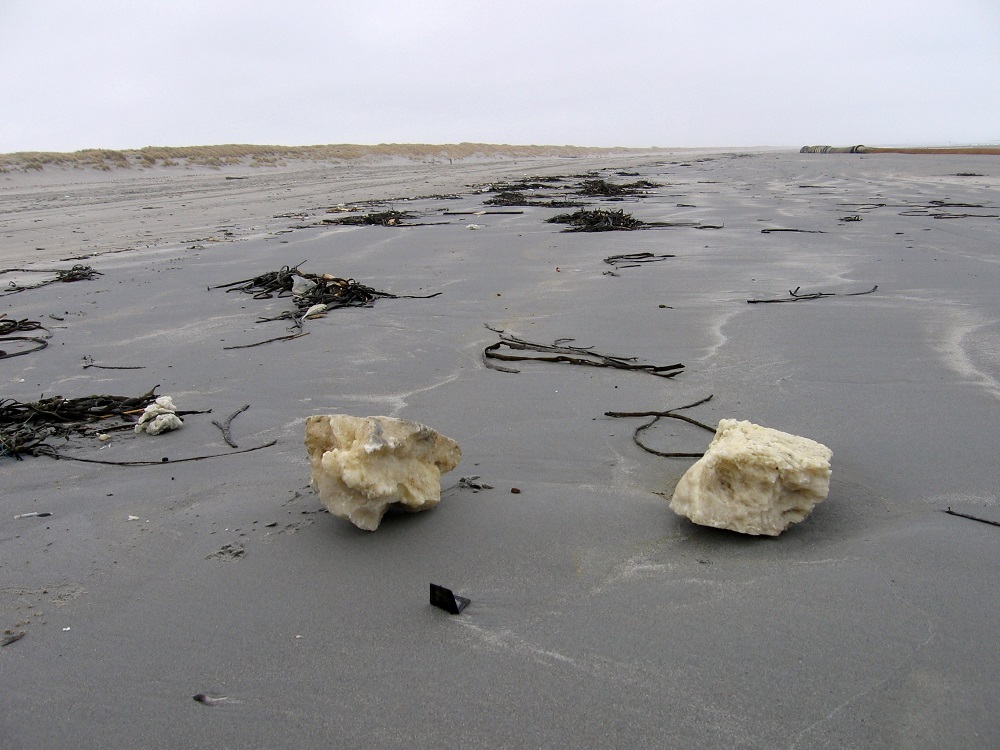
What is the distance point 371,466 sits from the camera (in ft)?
6.61

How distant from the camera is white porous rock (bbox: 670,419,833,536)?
1881mm

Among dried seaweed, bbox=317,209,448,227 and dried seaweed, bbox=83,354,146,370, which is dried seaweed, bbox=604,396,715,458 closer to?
dried seaweed, bbox=83,354,146,370

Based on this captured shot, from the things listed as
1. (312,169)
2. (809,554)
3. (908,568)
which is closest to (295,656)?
(809,554)

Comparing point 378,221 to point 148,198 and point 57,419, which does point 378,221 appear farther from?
point 148,198

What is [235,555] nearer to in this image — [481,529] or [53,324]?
[481,529]

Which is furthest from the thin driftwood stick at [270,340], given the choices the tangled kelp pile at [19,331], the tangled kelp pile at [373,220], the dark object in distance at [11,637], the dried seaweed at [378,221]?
the tangled kelp pile at [373,220]

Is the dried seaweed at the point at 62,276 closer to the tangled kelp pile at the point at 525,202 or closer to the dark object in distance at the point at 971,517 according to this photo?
the tangled kelp pile at the point at 525,202

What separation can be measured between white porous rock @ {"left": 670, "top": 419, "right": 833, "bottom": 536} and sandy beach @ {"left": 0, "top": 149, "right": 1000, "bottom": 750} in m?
0.07

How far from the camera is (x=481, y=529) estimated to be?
6.77ft

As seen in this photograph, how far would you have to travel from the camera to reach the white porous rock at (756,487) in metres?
1.88

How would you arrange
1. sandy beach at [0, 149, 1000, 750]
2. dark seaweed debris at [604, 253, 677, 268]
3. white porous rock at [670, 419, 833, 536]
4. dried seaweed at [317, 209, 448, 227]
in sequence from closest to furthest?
sandy beach at [0, 149, 1000, 750], white porous rock at [670, 419, 833, 536], dark seaweed debris at [604, 253, 677, 268], dried seaweed at [317, 209, 448, 227]

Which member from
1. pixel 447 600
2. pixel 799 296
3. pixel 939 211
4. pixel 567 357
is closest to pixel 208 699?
pixel 447 600

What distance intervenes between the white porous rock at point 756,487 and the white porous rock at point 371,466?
82 cm

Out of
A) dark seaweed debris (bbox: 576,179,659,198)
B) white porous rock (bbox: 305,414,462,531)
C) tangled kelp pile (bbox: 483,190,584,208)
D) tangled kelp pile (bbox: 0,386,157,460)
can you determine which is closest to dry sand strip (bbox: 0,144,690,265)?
tangled kelp pile (bbox: 483,190,584,208)
